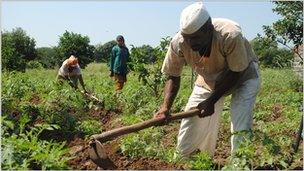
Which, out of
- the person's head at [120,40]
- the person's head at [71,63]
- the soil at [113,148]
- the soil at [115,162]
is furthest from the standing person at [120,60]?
the soil at [115,162]

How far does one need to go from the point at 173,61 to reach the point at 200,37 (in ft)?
2.14

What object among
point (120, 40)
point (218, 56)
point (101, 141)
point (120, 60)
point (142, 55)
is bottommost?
point (101, 141)

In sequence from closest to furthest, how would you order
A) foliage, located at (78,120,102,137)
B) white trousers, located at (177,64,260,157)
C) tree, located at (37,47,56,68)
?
white trousers, located at (177,64,260,157) < foliage, located at (78,120,102,137) < tree, located at (37,47,56,68)

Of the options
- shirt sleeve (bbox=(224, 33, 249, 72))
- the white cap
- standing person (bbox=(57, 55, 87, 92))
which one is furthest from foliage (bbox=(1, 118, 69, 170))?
standing person (bbox=(57, 55, 87, 92))

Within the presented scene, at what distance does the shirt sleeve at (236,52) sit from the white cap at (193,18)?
0.31m

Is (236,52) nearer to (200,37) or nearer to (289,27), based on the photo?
(200,37)

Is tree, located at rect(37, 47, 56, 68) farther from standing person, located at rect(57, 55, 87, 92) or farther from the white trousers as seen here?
the white trousers

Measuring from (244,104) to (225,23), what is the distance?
761 millimetres

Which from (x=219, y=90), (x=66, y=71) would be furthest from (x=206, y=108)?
(x=66, y=71)

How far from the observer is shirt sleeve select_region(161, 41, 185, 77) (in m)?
4.75

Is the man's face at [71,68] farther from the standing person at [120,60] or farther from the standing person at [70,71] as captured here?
the standing person at [120,60]

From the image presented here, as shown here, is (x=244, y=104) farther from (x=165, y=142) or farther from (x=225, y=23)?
(x=165, y=142)

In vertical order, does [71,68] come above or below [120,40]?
below

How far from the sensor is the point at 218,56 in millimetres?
4566
